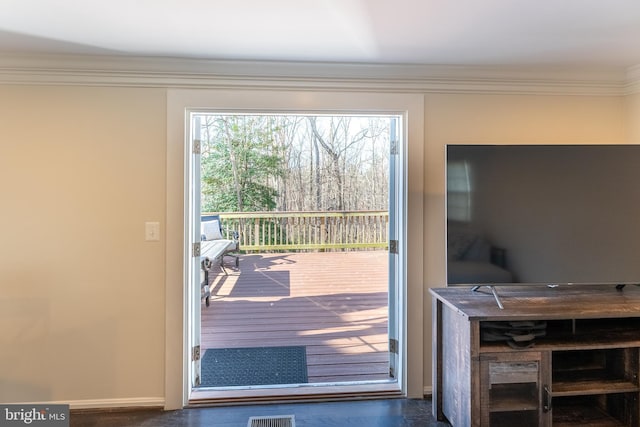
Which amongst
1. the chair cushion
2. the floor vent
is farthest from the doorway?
the floor vent

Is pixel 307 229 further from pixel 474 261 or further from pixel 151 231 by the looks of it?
pixel 474 261

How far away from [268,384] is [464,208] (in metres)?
1.77

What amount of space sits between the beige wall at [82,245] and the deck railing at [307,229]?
2.79 meters

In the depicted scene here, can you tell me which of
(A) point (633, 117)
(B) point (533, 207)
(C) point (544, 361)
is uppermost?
(A) point (633, 117)

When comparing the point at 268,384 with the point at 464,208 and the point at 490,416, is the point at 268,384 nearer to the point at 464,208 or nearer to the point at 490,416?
the point at 490,416

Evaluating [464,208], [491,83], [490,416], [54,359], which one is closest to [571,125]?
[491,83]

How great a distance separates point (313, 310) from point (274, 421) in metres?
1.96

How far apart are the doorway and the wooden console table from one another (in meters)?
0.53

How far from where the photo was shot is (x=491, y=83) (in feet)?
→ 7.48

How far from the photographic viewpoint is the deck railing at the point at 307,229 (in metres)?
4.99

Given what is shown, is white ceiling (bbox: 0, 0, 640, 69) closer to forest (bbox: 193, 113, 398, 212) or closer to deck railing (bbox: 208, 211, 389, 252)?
forest (bbox: 193, 113, 398, 212)

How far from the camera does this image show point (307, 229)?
16.8 feet

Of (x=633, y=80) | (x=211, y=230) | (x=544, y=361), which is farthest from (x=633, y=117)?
(x=211, y=230)

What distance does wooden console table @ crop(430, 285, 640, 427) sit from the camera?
5.51 ft
